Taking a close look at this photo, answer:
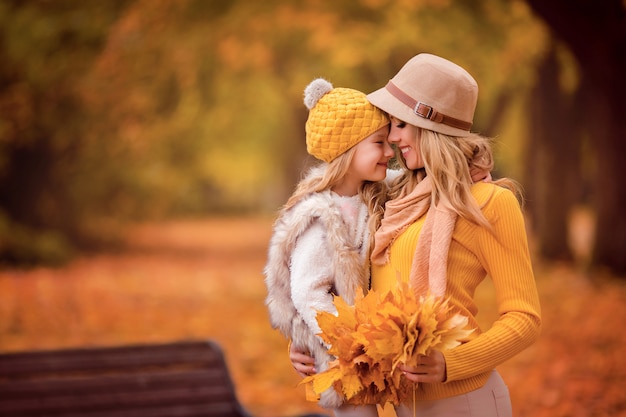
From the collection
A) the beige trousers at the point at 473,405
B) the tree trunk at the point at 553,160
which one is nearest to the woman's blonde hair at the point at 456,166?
the beige trousers at the point at 473,405

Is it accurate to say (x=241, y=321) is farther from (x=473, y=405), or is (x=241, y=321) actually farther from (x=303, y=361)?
(x=473, y=405)

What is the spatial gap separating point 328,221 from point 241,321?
8699mm

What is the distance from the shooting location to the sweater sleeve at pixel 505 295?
109 inches

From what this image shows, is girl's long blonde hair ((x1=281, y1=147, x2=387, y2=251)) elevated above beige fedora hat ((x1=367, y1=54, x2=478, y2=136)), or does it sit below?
below

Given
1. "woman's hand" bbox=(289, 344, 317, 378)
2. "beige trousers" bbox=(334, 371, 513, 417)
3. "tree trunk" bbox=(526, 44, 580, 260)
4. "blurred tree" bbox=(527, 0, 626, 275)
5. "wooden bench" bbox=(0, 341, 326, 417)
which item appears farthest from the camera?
"tree trunk" bbox=(526, 44, 580, 260)

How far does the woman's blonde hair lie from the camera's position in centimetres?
282

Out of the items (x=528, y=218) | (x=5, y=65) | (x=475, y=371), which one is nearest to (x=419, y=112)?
(x=475, y=371)

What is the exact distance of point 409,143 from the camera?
3023 mm

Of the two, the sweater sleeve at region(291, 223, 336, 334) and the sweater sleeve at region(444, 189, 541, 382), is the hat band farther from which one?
the sweater sleeve at region(291, 223, 336, 334)

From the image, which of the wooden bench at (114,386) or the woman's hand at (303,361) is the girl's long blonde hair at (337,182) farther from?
the wooden bench at (114,386)

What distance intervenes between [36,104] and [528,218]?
10555 mm

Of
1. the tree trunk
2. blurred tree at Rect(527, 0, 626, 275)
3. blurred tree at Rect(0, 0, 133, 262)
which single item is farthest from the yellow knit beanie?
the tree trunk

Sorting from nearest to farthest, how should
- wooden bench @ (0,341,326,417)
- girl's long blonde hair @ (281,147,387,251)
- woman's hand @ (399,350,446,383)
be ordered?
woman's hand @ (399,350,446,383), girl's long blonde hair @ (281,147,387,251), wooden bench @ (0,341,326,417)

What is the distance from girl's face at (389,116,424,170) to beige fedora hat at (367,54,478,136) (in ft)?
0.21
